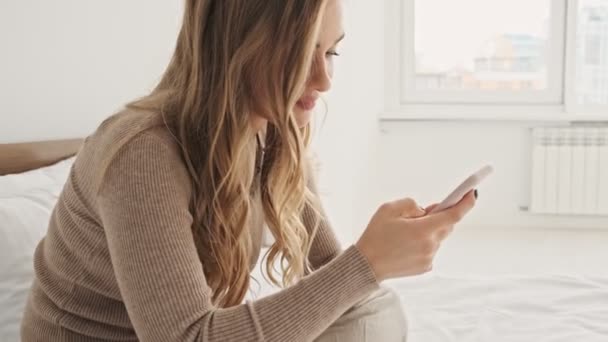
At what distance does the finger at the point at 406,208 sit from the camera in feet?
3.24

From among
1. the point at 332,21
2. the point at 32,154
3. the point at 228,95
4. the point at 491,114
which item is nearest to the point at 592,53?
the point at 491,114

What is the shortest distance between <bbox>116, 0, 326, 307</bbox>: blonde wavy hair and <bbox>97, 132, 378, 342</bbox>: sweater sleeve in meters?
0.06

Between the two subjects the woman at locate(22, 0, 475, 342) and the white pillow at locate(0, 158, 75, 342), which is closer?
the woman at locate(22, 0, 475, 342)

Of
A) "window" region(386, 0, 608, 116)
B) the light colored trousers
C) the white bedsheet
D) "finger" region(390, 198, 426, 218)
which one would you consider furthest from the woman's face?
"window" region(386, 0, 608, 116)

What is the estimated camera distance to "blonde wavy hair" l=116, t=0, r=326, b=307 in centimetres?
93

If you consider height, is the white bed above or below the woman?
below

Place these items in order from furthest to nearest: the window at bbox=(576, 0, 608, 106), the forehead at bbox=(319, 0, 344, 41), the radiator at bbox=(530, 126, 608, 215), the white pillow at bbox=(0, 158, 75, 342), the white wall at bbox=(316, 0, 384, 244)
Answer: the window at bbox=(576, 0, 608, 106)
the radiator at bbox=(530, 126, 608, 215)
the white wall at bbox=(316, 0, 384, 244)
the white pillow at bbox=(0, 158, 75, 342)
the forehead at bbox=(319, 0, 344, 41)

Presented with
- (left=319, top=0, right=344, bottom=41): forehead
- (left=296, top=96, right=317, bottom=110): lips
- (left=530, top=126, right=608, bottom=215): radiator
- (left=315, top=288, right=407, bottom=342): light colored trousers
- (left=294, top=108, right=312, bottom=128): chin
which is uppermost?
(left=319, top=0, right=344, bottom=41): forehead

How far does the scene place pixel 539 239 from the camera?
3529 mm

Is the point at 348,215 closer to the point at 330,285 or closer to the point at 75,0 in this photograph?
the point at 75,0

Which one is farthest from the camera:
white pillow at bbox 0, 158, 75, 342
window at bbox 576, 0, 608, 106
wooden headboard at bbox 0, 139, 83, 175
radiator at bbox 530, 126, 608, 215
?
window at bbox 576, 0, 608, 106

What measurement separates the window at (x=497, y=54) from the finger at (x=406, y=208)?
281 centimetres

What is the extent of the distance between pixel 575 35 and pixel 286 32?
9.97 ft

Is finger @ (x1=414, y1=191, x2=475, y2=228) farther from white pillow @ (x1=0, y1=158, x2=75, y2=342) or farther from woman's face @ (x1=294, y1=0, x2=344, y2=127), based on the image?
white pillow @ (x1=0, y1=158, x2=75, y2=342)
